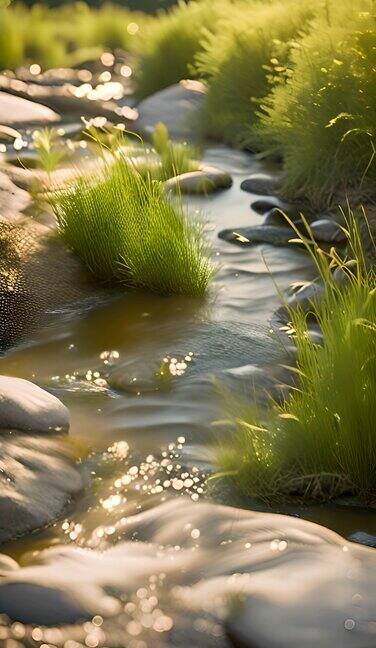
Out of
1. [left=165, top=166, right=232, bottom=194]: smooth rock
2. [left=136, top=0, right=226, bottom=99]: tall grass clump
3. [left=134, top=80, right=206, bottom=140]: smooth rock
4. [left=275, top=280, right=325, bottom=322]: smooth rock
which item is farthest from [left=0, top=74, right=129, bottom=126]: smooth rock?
[left=275, top=280, right=325, bottom=322]: smooth rock

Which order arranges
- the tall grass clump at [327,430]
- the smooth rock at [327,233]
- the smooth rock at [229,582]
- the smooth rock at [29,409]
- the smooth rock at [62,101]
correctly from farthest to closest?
1. the smooth rock at [62,101]
2. the smooth rock at [327,233]
3. the smooth rock at [29,409]
4. the tall grass clump at [327,430]
5. the smooth rock at [229,582]

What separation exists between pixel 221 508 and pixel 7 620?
63 centimetres

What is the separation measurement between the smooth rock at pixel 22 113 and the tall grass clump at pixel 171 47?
122 cm

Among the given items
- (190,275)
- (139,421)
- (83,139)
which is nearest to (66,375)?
(139,421)

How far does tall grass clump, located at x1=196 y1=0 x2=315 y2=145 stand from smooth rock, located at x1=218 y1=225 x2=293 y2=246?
5.80ft

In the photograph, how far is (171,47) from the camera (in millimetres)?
9328

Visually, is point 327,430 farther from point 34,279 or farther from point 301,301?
point 34,279

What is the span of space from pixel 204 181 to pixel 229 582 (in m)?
4.08

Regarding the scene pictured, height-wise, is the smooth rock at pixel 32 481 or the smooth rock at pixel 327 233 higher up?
the smooth rock at pixel 32 481

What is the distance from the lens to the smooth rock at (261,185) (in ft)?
20.7

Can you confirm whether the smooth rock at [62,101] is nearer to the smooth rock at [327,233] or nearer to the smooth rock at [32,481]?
the smooth rock at [327,233]

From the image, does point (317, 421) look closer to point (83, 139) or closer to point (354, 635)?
point (354, 635)

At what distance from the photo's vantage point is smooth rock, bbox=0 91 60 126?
8.11 m

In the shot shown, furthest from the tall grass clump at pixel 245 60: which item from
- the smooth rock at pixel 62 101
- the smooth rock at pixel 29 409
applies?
the smooth rock at pixel 29 409
